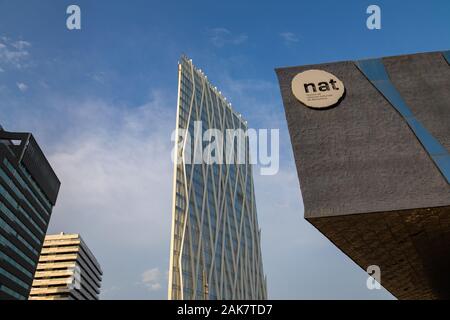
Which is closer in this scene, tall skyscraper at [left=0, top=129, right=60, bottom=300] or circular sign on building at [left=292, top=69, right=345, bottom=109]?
circular sign on building at [left=292, top=69, right=345, bottom=109]

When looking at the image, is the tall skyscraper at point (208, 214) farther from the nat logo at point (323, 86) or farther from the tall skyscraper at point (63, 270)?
the tall skyscraper at point (63, 270)

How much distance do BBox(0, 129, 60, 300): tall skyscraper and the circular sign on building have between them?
6210 cm

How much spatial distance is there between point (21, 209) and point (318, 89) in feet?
238

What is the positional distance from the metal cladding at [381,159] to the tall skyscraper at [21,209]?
6332 cm

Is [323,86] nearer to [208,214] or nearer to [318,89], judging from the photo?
[318,89]

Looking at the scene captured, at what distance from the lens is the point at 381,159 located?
13250 mm

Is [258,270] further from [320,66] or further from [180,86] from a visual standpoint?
[320,66]

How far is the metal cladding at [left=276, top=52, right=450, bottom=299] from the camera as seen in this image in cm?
1243

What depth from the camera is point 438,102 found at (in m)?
14.2

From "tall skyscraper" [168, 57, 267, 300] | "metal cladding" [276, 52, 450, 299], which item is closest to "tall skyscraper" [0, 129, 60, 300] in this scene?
"tall skyscraper" [168, 57, 267, 300]

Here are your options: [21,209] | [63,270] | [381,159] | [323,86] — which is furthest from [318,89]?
[63,270]

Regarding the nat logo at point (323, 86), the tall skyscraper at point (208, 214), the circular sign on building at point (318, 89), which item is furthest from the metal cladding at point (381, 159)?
the tall skyscraper at point (208, 214)

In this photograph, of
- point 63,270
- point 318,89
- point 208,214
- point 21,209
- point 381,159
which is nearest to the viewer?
point 381,159

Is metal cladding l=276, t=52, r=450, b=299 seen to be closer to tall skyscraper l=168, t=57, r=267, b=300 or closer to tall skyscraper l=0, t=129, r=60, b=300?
tall skyscraper l=168, t=57, r=267, b=300
